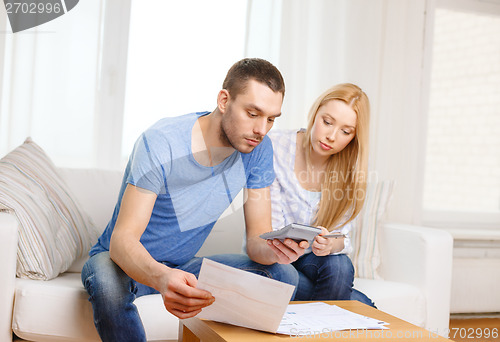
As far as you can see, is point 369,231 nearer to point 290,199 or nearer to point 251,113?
point 290,199

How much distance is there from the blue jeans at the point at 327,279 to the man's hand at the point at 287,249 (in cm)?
37

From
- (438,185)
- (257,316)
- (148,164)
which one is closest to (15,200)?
(148,164)

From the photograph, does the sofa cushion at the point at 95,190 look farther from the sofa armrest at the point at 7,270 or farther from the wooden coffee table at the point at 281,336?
the wooden coffee table at the point at 281,336

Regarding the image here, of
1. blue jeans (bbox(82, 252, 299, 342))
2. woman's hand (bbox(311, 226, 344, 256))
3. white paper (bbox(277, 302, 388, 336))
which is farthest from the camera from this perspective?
woman's hand (bbox(311, 226, 344, 256))

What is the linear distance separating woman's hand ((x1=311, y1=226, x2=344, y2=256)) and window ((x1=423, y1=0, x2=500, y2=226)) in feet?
5.84

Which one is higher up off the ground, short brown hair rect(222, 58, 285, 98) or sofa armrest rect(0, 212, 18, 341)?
short brown hair rect(222, 58, 285, 98)

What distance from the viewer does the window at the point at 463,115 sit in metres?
3.48

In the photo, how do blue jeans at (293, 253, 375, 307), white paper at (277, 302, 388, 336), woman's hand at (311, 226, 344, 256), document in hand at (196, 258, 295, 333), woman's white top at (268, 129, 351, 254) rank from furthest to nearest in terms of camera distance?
woman's white top at (268, 129, 351, 254), blue jeans at (293, 253, 375, 307), woman's hand at (311, 226, 344, 256), white paper at (277, 302, 388, 336), document in hand at (196, 258, 295, 333)

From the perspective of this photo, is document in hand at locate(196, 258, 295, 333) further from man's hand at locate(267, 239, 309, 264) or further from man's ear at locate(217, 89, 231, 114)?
man's ear at locate(217, 89, 231, 114)

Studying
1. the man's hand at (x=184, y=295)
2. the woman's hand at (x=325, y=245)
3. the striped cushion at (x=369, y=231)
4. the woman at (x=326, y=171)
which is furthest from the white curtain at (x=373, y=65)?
the man's hand at (x=184, y=295)

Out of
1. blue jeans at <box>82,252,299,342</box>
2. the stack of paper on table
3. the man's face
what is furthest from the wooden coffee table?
the man's face

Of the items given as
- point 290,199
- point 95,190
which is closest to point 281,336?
point 290,199

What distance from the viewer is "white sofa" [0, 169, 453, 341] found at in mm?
1588

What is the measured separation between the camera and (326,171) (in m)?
2.07
